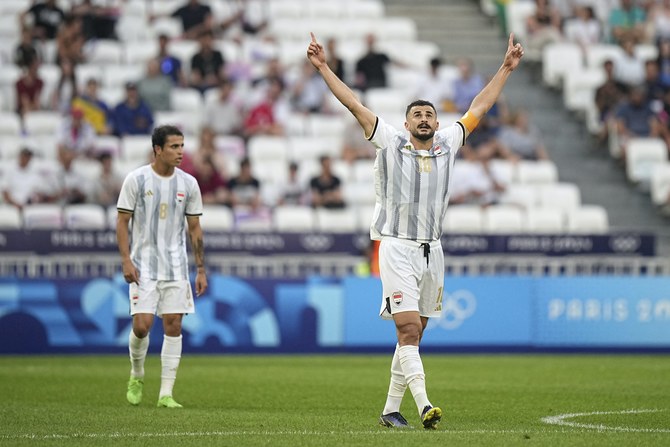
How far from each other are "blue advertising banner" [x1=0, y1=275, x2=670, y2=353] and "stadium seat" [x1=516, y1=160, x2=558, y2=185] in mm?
4170

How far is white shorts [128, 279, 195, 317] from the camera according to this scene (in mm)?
12344

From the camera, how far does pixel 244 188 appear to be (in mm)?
22250

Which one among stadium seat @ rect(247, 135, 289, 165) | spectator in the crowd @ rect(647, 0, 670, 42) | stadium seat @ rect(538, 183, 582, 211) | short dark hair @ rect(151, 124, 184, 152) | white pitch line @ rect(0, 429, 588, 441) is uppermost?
spectator in the crowd @ rect(647, 0, 670, 42)

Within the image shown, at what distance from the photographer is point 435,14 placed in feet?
99.5

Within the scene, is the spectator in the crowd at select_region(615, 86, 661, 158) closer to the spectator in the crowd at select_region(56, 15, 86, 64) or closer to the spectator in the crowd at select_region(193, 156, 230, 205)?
the spectator in the crowd at select_region(193, 156, 230, 205)

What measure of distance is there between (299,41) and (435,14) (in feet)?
14.7

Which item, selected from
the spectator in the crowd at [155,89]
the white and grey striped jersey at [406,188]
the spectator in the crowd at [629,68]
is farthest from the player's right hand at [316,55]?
the spectator in the crowd at [629,68]

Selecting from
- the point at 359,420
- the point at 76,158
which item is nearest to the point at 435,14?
the point at 76,158

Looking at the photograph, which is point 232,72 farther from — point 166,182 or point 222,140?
point 166,182

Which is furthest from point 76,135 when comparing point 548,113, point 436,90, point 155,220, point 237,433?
point 237,433

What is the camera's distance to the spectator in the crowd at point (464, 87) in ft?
83.6

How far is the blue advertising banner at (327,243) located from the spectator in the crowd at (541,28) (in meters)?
7.76

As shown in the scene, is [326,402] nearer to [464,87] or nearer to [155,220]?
[155,220]

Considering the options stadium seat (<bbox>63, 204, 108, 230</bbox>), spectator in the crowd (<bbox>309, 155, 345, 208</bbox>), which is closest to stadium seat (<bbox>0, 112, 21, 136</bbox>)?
stadium seat (<bbox>63, 204, 108, 230</bbox>)
